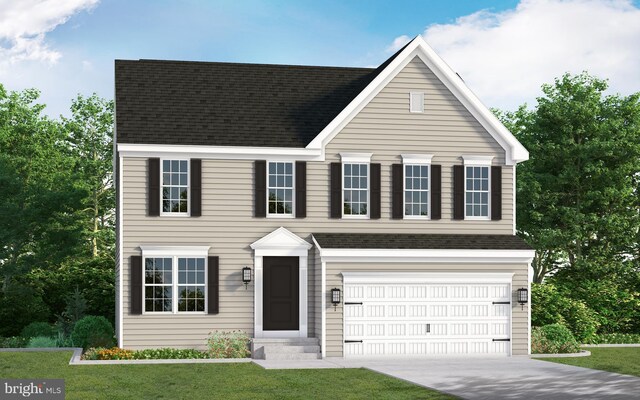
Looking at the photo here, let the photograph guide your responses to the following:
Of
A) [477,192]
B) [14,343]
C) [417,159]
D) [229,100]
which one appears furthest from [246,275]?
[14,343]

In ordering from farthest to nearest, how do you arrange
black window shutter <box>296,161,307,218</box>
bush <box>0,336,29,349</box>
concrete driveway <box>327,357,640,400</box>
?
bush <box>0,336,29,349</box> < black window shutter <box>296,161,307,218</box> < concrete driveway <box>327,357,640,400</box>

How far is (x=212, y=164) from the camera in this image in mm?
28391

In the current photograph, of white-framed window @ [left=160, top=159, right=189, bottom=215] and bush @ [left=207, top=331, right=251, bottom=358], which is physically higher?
white-framed window @ [left=160, top=159, right=189, bottom=215]

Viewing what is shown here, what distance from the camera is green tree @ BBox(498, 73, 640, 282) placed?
3984 cm

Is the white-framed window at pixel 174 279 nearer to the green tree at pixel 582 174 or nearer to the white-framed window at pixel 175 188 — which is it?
the white-framed window at pixel 175 188

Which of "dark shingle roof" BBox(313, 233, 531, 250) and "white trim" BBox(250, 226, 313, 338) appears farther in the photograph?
"white trim" BBox(250, 226, 313, 338)

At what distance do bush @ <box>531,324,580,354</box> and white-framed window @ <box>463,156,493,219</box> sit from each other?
3.86m

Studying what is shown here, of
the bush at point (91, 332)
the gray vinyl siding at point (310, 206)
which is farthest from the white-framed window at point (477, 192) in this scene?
the bush at point (91, 332)

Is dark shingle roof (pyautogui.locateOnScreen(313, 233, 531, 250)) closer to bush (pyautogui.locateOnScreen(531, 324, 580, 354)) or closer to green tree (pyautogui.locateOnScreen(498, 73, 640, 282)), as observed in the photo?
bush (pyautogui.locateOnScreen(531, 324, 580, 354))

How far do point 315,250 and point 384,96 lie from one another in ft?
16.6

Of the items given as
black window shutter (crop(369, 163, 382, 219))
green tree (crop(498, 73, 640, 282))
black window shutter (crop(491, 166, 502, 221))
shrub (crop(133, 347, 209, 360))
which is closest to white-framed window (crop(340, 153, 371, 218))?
black window shutter (crop(369, 163, 382, 219))

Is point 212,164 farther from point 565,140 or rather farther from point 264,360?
point 565,140

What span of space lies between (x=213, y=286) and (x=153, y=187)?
10.8 feet

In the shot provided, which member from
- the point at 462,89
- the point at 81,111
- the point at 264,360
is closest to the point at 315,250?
the point at 264,360
